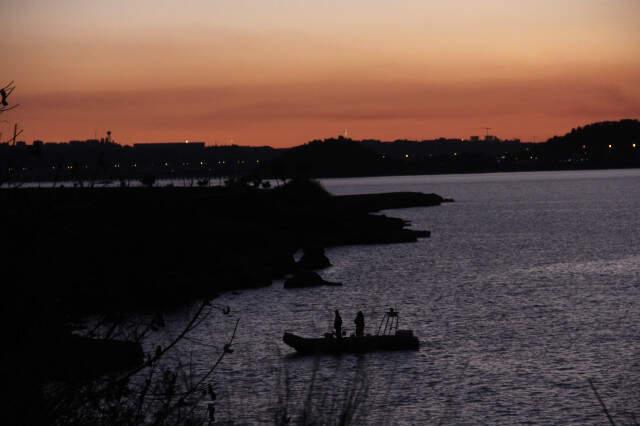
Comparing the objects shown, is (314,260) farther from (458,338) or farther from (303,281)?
(458,338)

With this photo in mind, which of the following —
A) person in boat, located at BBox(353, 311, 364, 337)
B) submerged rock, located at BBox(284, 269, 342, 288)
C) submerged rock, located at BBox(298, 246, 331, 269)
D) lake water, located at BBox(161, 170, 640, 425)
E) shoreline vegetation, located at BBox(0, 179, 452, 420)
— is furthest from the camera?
submerged rock, located at BBox(298, 246, 331, 269)

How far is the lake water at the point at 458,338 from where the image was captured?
108 feet

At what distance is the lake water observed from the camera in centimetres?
3291

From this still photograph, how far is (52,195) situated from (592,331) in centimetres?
4660

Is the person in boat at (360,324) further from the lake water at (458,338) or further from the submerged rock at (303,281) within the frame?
the submerged rock at (303,281)

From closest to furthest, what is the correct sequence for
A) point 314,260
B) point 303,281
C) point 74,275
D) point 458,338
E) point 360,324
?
point 74,275
point 360,324
point 458,338
point 303,281
point 314,260

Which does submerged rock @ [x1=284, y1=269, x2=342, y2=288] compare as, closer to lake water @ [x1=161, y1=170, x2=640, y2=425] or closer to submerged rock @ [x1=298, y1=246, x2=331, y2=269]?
lake water @ [x1=161, y1=170, x2=640, y2=425]

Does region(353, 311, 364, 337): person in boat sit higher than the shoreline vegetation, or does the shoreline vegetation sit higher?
the shoreline vegetation

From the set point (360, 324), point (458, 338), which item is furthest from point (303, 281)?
point (360, 324)

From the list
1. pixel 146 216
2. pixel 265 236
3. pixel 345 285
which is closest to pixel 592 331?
pixel 345 285

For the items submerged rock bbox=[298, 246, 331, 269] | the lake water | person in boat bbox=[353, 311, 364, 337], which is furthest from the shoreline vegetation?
submerged rock bbox=[298, 246, 331, 269]

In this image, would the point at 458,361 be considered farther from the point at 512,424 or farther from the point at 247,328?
the point at 247,328

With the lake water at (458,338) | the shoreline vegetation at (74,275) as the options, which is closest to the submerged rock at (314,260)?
the lake water at (458,338)

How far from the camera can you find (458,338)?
1916 inches
